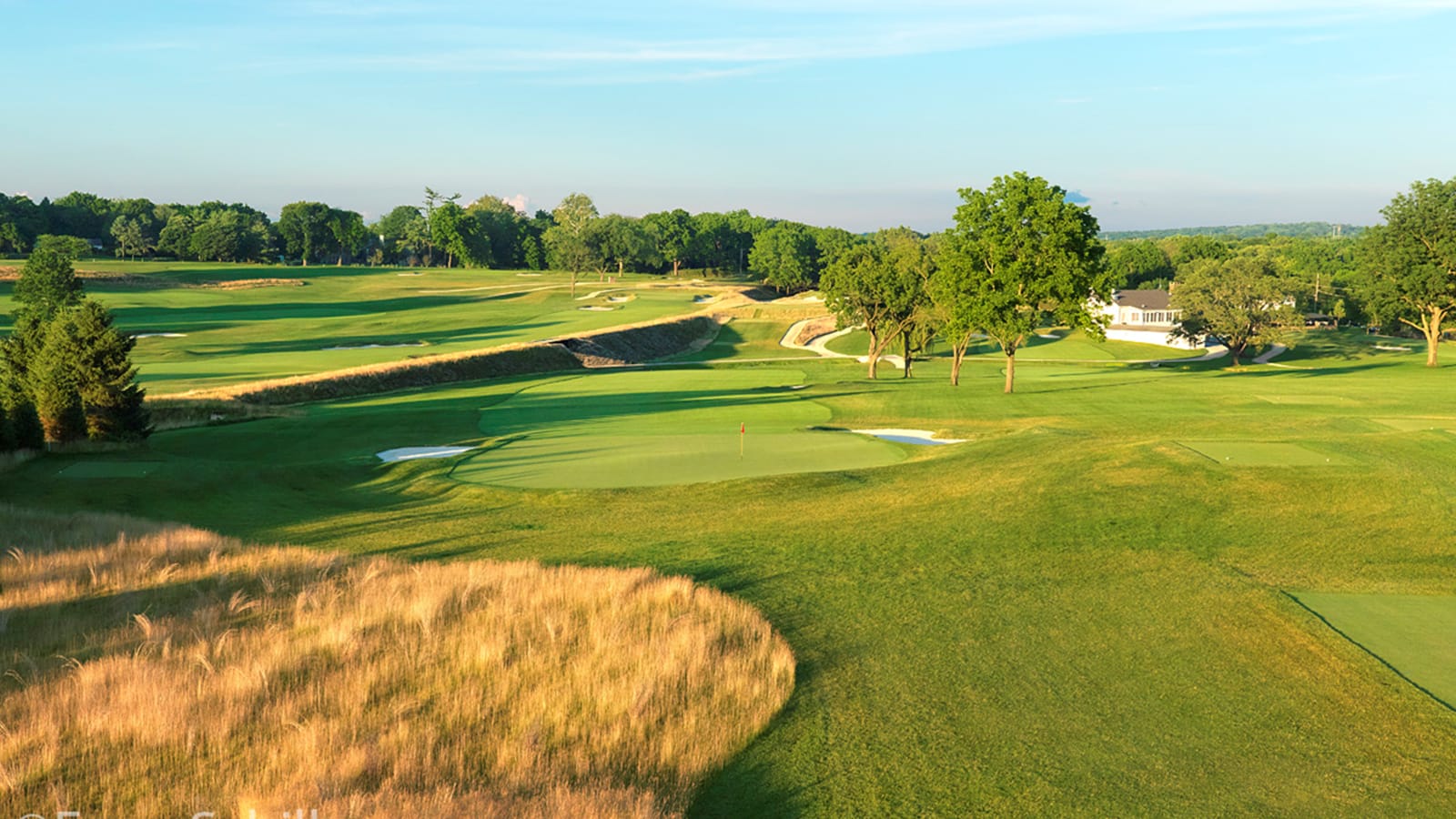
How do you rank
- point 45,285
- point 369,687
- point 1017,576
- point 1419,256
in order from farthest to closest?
point 1419,256 → point 45,285 → point 1017,576 → point 369,687

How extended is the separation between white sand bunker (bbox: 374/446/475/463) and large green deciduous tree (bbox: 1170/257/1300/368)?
209ft

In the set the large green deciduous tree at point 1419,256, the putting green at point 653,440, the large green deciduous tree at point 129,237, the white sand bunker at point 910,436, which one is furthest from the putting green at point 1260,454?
the large green deciduous tree at point 129,237

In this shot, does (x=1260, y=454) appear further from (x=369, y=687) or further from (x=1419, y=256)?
(x=1419, y=256)

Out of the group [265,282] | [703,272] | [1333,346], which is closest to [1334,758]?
[1333,346]

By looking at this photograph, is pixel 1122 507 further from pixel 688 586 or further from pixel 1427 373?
pixel 1427 373

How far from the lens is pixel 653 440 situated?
29.9 m

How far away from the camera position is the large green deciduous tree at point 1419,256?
62562mm

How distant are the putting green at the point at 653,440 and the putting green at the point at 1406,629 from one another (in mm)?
12777

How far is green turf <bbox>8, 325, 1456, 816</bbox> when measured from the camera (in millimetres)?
7961

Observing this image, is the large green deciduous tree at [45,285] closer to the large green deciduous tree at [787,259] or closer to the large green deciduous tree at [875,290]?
the large green deciduous tree at [875,290]

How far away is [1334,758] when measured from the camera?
826cm

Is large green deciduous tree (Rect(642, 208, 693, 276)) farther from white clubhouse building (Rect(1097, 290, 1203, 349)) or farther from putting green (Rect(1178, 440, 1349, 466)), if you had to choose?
putting green (Rect(1178, 440, 1349, 466))

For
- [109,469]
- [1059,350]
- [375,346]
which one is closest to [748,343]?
[1059,350]

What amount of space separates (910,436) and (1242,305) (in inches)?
2068
